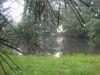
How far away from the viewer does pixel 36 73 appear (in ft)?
18.6

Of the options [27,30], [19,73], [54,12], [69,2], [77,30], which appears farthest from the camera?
[77,30]

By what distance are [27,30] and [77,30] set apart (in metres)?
28.6

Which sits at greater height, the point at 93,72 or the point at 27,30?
the point at 27,30

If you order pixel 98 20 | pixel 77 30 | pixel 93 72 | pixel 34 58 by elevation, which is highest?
pixel 93 72

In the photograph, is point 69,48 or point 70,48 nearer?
point 69,48

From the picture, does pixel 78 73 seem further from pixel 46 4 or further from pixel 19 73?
pixel 46 4

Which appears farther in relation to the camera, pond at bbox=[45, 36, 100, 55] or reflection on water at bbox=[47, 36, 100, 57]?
pond at bbox=[45, 36, 100, 55]

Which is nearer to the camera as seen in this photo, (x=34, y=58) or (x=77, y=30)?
(x=34, y=58)

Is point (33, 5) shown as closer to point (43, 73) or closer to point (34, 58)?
point (43, 73)

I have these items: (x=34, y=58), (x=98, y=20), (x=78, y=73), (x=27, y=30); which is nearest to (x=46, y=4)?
(x=27, y=30)

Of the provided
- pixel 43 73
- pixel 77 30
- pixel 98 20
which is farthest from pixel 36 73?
pixel 77 30

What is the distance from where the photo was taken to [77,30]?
31.7 metres

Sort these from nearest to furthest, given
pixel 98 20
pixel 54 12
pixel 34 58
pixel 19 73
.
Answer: pixel 54 12, pixel 19 73, pixel 34 58, pixel 98 20

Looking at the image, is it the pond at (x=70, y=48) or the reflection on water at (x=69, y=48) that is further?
the pond at (x=70, y=48)
